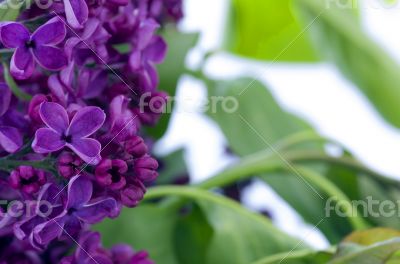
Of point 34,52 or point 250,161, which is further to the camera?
point 250,161

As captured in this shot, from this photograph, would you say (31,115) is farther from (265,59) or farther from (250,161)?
(265,59)

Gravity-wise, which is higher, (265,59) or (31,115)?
(31,115)

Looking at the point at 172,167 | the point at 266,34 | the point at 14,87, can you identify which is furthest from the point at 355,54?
the point at 14,87

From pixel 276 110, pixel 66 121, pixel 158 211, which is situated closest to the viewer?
pixel 66 121

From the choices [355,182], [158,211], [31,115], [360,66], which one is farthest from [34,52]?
[360,66]

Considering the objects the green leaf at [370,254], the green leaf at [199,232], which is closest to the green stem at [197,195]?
the green leaf at [199,232]

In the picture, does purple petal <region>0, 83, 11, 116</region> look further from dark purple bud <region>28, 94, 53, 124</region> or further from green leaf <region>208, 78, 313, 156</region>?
green leaf <region>208, 78, 313, 156</region>

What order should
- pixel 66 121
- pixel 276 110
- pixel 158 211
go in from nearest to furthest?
pixel 66 121
pixel 158 211
pixel 276 110

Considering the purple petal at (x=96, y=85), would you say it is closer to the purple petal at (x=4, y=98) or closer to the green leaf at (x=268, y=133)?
the purple petal at (x=4, y=98)

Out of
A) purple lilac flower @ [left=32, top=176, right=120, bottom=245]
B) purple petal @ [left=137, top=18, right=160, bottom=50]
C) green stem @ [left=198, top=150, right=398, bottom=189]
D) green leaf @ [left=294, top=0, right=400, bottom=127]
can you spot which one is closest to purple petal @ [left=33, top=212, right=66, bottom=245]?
purple lilac flower @ [left=32, top=176, right=120, bottom=245]
